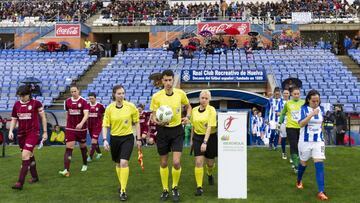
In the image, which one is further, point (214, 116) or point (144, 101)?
point (144, 101)

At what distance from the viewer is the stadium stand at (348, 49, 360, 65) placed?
92.8 feet

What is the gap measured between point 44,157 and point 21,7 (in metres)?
32.4

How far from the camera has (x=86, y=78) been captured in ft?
90.8

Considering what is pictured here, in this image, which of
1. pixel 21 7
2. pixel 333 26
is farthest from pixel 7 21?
pixel 333 26

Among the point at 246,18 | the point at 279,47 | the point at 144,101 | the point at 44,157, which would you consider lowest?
the point at 44,157

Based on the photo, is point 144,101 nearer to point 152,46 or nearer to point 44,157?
point 44,157

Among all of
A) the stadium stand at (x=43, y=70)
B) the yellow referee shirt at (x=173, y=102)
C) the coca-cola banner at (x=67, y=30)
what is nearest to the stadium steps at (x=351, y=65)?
the stadium stand at (x=43, y=70)

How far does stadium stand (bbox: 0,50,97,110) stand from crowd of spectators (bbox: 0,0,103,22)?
687 centimetres

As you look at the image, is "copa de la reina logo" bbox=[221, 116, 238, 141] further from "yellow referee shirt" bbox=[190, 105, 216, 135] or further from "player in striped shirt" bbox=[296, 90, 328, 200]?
"player in striped shirt" bbox=[296, 90, 328, 200]

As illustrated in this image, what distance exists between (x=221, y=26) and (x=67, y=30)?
12030 millimetres

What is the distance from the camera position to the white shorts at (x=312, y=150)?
24.5ft

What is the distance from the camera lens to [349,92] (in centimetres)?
2223

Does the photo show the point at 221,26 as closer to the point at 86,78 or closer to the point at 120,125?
the point at 86,78

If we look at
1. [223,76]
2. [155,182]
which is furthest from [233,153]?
[223,76]
